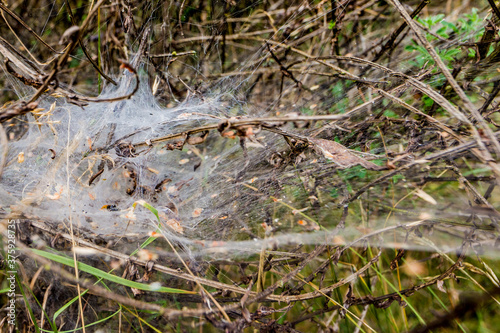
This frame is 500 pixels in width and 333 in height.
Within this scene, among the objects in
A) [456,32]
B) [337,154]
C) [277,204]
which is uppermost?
[456,32]

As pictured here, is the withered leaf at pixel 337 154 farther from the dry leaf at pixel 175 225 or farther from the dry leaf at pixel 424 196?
the dry leaf at pixel 175 225

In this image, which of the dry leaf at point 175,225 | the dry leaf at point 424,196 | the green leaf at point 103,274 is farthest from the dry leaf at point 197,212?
the dry leaf at point 424,196

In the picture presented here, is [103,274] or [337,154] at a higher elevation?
[337,154]

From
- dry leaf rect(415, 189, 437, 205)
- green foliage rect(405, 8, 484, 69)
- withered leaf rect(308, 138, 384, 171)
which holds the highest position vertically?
green foliage rect(405, 8, 484, 69)

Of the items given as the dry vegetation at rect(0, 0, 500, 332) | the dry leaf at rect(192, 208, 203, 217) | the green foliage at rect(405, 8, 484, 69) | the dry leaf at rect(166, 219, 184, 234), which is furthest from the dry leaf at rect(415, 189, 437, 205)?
the dry leaf at rect(166, 219, 184, 234)

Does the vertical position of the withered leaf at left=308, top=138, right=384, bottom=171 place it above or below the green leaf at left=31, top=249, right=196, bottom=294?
above

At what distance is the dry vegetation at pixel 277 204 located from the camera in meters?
1.54

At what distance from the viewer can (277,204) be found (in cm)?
197

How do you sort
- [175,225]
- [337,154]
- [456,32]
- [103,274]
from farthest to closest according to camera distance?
[456,32] → [175,225] → [103,274] → [337,154]

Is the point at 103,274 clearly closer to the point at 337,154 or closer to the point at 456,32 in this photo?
the point at 337,154

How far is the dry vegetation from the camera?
1536 mm

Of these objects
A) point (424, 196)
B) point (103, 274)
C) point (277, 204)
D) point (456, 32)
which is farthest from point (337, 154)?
point (456, 32)

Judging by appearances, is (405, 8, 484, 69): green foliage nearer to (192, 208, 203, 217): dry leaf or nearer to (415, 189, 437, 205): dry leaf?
(415, 189, 437, 205): dry leaf

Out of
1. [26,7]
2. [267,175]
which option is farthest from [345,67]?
[26,7]
